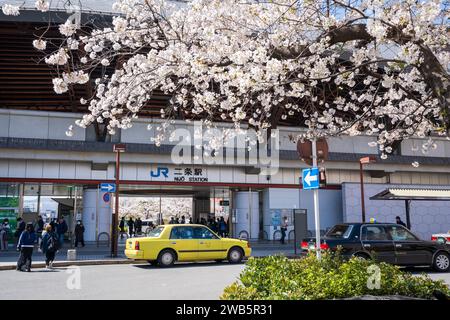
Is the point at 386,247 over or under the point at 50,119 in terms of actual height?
under

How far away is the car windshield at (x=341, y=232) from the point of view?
500 inches

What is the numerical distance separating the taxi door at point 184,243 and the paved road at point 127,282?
1.25ft

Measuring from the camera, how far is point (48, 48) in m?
20.8

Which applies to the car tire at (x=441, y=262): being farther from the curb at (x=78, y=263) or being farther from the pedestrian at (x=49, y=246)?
the pedestrian at (x=49, y=246)

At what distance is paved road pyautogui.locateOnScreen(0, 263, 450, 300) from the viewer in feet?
30.0

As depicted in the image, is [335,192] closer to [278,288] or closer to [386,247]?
[386,247]

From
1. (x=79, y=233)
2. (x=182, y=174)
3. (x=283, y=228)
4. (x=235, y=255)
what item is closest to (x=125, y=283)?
(x=235, y=255)

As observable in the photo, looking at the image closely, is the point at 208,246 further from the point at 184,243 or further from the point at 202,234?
the point at 184,243

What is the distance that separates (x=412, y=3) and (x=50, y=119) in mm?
21424

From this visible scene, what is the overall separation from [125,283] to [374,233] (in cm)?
729

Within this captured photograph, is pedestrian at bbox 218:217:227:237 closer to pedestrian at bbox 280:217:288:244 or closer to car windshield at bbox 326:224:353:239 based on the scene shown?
pedestrian at bbox 280:217:288:244

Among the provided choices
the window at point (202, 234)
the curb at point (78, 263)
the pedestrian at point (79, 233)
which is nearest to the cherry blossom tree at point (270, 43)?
the window at point (202, 234)

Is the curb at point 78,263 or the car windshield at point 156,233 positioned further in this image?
the car windshield at point 156,233
